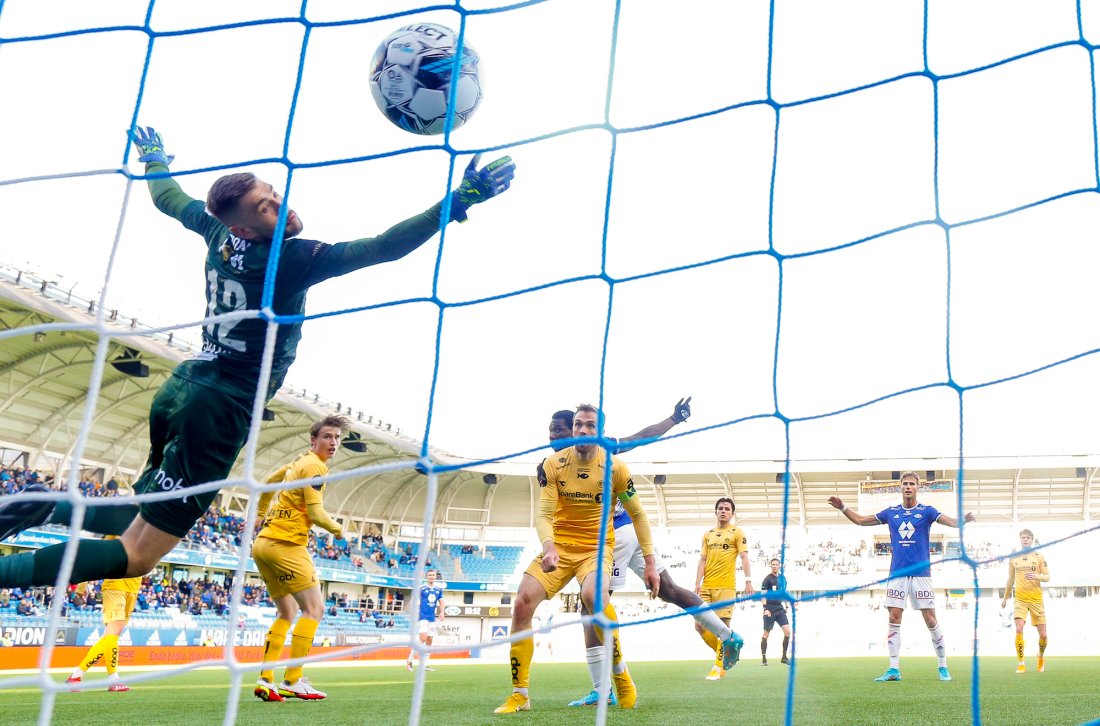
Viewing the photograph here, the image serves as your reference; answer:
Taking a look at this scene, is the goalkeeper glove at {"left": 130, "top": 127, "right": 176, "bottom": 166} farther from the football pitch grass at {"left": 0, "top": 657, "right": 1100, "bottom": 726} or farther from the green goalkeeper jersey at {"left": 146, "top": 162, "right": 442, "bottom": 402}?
the football pitch grass at {"left": 0, "top": 657, "right": 1100, "bottom": 726}

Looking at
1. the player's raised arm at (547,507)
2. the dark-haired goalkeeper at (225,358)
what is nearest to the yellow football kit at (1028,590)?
→ the player's raised arm at (547,507)

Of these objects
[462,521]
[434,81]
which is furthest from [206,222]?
[462,521]

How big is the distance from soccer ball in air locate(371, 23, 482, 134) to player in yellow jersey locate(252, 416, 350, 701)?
7.63ft

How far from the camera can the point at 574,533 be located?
5.32 metres

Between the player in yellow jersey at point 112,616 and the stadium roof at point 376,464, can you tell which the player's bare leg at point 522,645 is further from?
the stadium roof at point 376,464

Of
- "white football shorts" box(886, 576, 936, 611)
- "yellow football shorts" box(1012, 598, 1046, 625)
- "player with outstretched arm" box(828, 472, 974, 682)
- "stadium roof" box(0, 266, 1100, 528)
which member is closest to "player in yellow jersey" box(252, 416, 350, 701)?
"player with outstretched arm" box(828, 472, 974, 682)

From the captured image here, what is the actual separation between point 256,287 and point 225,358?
0.27 metres

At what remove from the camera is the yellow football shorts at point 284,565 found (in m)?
5.55

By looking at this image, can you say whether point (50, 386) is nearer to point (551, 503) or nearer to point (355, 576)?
point (355, 576)

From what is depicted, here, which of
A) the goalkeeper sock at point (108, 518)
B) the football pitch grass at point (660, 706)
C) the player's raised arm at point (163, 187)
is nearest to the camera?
the player's raised arm at point (163, 187)

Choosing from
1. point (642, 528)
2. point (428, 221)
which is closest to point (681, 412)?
point (642, 528)

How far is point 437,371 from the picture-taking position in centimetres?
301

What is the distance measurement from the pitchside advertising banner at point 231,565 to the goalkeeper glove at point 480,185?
11935 millimetres

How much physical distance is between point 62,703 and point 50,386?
19.1m
